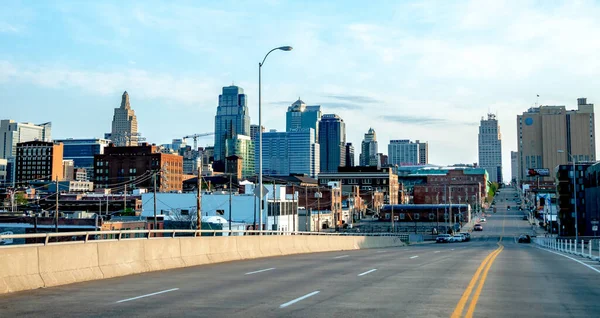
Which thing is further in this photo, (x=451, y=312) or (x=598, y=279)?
(x=598, y=279)

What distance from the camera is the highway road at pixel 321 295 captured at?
12.3 meters

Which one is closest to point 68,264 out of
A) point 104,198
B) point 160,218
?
point 160,218

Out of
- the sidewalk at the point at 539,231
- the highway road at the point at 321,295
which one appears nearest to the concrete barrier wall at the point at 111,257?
the highway road at the point at 321,295

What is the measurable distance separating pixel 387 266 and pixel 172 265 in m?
7.95

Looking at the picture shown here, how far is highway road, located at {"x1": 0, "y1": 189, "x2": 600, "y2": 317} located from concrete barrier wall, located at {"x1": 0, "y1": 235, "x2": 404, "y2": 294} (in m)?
0.60

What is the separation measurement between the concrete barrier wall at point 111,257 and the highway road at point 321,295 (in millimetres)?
601

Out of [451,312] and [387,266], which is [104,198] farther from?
[451,312]

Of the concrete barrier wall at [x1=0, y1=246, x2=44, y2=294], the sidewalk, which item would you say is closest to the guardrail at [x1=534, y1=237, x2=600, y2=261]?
the concrete barrier wall at [x1=0, y1=246, x2=44, y2=294]

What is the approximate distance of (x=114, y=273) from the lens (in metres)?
19.2

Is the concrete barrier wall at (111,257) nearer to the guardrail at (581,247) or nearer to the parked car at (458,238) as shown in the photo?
the guardrail at (581,247)

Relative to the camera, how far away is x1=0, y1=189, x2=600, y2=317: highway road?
12.3 metres

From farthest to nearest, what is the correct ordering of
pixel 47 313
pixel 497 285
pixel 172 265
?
pixel 172 265 → pixel 497 285 → pixel 47 313

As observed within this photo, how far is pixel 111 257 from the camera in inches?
764

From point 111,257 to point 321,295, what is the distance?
7.76 meters
